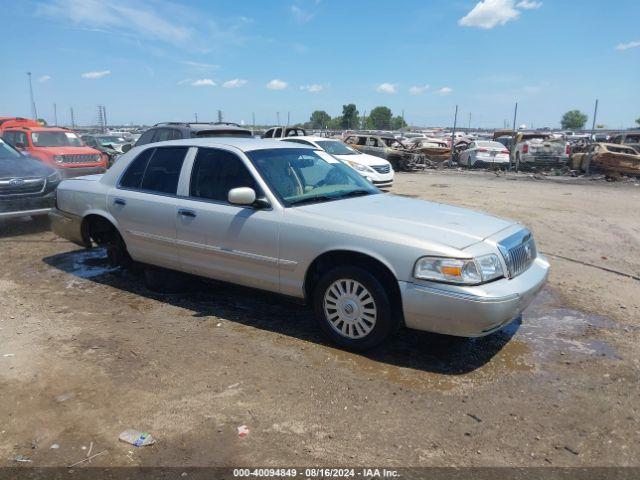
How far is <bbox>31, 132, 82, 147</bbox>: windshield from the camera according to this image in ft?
44.9

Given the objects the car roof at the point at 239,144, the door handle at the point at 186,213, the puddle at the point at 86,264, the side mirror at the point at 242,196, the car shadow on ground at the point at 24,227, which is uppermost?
the car roof at the point at 239,144

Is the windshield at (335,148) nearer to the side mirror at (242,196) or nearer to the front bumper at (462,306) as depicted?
the side mirror at (242,196)

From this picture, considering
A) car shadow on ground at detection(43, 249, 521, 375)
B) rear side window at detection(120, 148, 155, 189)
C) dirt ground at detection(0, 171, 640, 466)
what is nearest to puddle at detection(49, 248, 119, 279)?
car shadow on ground at detection(43, 249, 521, 375)

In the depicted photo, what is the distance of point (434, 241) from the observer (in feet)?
12.1

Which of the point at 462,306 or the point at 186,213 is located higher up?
the point at 186,213

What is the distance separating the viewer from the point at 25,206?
8055 mm

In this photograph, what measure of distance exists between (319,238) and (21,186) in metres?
6.17

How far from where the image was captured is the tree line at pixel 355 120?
9056 centimetres

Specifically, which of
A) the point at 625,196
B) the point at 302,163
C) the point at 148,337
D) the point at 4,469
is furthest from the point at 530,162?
the point at 4,469

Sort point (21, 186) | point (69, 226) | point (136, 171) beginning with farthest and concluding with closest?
point (21, 186) → point (69, 226) → point (136, 171)

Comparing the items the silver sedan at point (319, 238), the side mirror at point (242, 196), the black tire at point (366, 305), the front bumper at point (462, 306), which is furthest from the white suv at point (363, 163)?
the front bumper at point (462, 306)

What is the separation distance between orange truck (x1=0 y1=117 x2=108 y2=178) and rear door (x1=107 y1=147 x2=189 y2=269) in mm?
7974

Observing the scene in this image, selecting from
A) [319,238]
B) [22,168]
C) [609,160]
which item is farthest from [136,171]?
[609,160]

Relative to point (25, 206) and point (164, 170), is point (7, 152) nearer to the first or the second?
point (25, 206)
